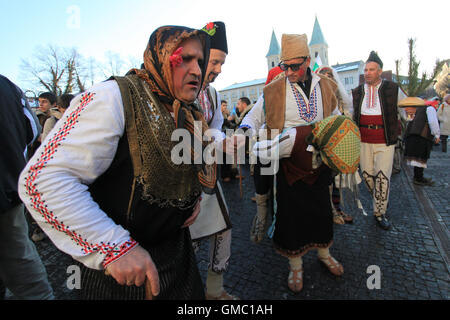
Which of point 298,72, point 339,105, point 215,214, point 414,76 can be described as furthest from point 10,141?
point 414,76

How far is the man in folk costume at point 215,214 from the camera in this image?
2160mm

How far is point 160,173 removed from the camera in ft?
3.77

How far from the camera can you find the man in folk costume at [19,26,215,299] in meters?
0.91

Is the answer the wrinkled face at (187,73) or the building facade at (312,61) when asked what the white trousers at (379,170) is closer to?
the wrinkled face at (187,73)

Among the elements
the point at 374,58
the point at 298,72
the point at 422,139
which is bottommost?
the point at 422,139

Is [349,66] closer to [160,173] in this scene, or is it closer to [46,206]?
[160,173]

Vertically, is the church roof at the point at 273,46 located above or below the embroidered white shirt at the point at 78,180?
above

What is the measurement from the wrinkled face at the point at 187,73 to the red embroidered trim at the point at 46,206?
1.34 ft

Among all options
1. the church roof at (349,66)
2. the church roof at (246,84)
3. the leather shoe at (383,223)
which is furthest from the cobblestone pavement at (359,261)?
the church roof at (246,84)

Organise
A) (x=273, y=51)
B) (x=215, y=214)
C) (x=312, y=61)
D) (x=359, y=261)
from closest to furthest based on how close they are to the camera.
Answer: (x=215, y=214) < (x=359, y=261) < (x=312, y=61) < (x=273, y=51)

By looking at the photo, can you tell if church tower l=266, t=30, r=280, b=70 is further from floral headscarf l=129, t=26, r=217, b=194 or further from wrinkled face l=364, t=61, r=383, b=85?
floral headscarf l=129, t=26, r=217, b=194

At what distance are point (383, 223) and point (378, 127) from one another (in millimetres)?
1436

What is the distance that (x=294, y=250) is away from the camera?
2.54m
